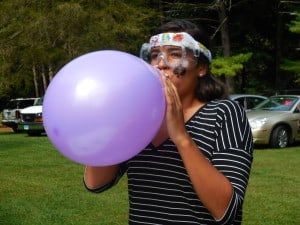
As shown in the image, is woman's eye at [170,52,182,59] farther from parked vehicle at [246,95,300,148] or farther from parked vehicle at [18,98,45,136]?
parked vehicle at [18,98,45,136]

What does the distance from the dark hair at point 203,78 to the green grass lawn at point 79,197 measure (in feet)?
14.7

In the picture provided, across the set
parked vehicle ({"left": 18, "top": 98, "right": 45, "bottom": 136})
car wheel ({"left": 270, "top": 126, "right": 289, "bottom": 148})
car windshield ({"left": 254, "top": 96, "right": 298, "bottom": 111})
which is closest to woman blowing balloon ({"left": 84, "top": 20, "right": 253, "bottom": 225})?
car wheel ({"left": 270, "top": 126, "right": 289, "bottom": 148})

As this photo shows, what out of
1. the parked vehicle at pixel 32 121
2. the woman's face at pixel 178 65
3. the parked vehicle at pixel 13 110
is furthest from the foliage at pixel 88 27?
the woman's face at pixel 178 65

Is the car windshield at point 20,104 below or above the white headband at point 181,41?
below

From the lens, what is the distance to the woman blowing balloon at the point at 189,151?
74.7 inches

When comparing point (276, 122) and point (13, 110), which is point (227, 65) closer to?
point (13, 110)

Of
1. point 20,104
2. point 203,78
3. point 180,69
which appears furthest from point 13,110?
point 180,69

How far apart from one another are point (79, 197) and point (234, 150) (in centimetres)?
611

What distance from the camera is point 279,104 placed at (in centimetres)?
1655

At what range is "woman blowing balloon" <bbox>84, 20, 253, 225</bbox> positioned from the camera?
190cm

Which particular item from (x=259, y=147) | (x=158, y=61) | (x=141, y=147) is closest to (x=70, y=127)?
(x=141, y=147)

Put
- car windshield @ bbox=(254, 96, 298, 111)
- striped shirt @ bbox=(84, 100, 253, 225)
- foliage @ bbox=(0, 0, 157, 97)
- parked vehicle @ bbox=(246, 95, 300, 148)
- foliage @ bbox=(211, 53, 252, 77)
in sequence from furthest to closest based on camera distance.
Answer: foliage @ bbox=(0, 0, 157, 97), foliage @ bbox=(211, 53, 252, 77), car windshield @ bbox=(254, 96, 298, 111), parked vehicle @ bbox=(246, 95, 300, 148), striped shirt @ bbox=(84, 100, 253, 225)

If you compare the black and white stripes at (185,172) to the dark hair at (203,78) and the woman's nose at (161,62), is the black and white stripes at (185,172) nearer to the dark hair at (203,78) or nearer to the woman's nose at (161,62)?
the dark hair at (203,78)

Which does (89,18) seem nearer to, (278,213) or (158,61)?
(278,213)
